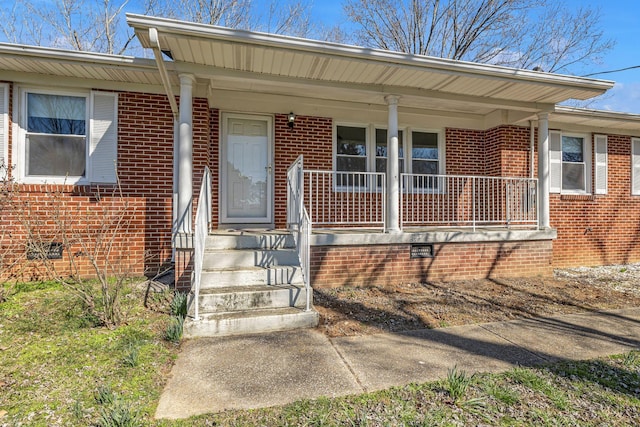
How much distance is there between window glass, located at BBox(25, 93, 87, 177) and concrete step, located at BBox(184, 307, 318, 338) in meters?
3.59

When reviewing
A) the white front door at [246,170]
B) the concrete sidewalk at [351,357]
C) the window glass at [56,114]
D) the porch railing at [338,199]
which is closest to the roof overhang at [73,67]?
the window glass at [56,114]

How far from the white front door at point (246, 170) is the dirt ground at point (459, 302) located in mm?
2302

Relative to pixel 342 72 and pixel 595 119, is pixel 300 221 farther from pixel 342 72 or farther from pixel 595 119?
pixel 595 119

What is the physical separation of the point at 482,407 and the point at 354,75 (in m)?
4.64

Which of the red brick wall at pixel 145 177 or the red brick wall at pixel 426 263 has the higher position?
the red brick wall at pixel 145 177

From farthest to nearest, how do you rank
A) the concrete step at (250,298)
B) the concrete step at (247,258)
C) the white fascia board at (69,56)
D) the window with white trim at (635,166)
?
the window with white trim at (635,166)
the white fascia board at (69,56)
the concrete step at (247,258)
the concrete step at (250,298)

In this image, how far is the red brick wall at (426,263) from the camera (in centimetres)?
550

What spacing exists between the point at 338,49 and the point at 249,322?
3.66 m

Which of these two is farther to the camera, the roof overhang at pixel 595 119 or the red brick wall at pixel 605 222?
the red brick wall at pixel 605 222

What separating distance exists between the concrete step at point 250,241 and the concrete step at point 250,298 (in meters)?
0.87

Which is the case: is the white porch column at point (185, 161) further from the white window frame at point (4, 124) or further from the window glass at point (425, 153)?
the window glass at point (425, 153)

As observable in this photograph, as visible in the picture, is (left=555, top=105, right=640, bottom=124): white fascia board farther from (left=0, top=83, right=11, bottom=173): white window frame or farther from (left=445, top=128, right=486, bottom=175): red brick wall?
(left=0, top=83, right=11, bottom=173): white window frame

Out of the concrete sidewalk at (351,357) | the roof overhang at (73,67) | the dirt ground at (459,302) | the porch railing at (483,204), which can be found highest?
the roof overhang at (73,67)

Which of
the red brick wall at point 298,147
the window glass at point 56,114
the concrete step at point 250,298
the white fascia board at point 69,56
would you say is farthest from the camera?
the red brick wall at point 298,147
